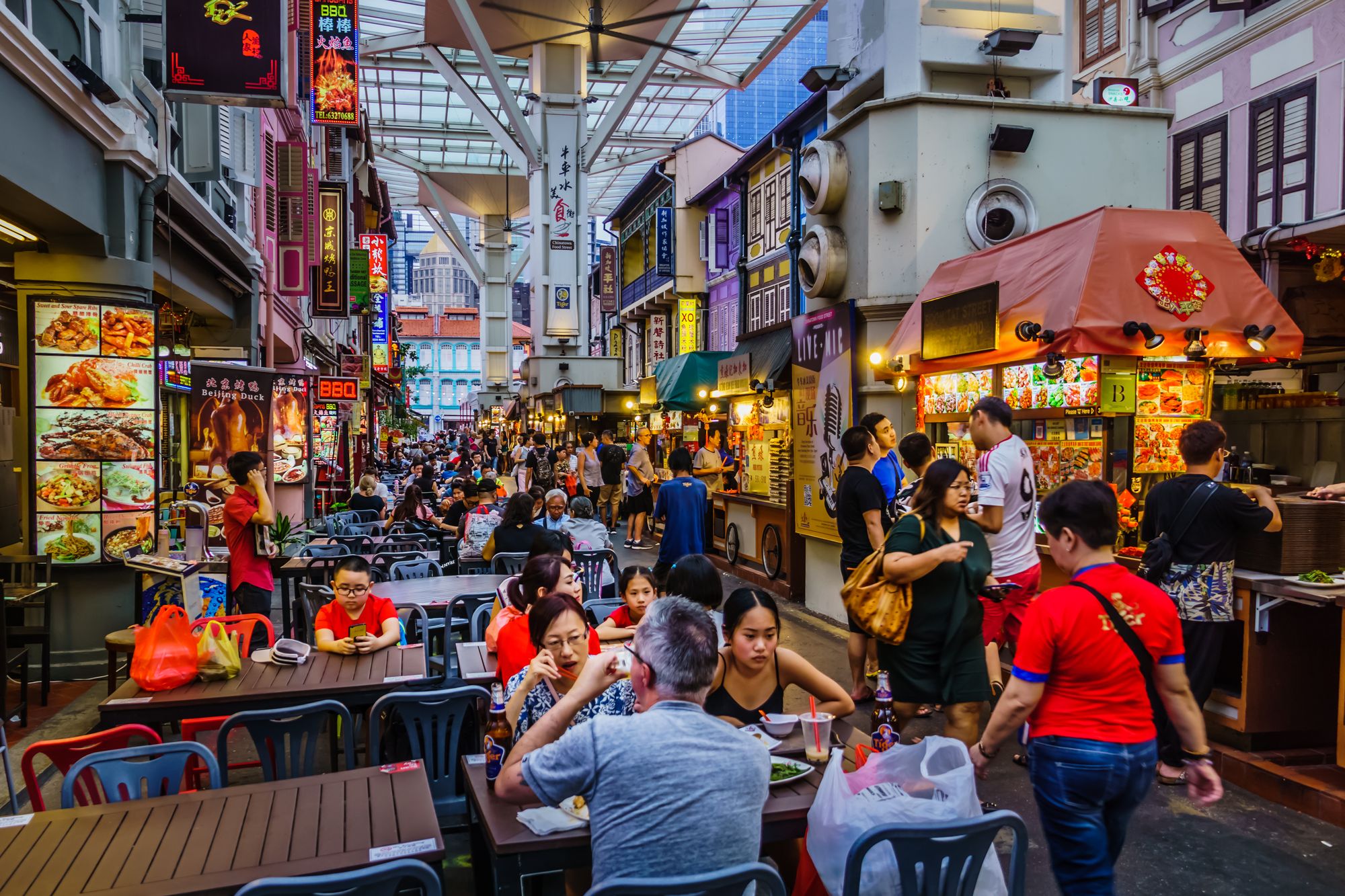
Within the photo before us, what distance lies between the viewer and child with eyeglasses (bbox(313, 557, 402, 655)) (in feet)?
17.2

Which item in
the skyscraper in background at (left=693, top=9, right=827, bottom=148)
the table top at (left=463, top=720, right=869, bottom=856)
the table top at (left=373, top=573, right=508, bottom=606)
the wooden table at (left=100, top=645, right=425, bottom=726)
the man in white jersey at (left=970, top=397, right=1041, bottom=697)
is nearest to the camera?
the table top at (left=463, top=720, right=869, bottom=856)

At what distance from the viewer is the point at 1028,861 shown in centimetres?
421

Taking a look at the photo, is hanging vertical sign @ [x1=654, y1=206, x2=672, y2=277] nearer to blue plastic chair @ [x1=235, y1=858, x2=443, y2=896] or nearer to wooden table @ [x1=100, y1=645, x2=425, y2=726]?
wooden table @ [x1=100, y1=645, x2=425, y2=726]

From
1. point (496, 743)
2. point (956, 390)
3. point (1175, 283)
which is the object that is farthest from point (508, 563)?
point (1175, 283)

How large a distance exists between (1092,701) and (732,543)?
397 inches

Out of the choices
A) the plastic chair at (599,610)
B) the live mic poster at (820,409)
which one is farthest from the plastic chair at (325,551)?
the live mic poster at (820,409)

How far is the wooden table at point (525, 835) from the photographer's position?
277 centimetres

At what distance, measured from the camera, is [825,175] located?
982 centimetres

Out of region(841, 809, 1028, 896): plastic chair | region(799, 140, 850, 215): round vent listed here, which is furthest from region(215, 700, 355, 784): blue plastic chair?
region(799, 140, 850, 215): round vent

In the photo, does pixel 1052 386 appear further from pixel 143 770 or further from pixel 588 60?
pixel 588 60

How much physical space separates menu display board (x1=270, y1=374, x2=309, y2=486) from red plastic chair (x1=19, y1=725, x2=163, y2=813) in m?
9.22

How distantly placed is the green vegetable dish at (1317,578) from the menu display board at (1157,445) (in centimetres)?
232

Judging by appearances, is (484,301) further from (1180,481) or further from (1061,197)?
(1180,481)

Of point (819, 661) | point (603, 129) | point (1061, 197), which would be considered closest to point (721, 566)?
point (819, 661)
